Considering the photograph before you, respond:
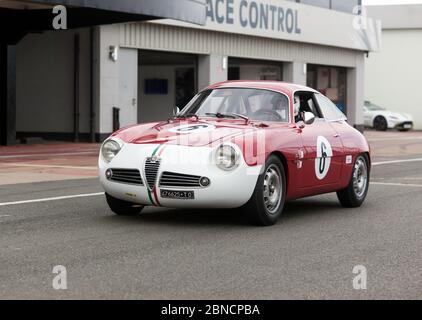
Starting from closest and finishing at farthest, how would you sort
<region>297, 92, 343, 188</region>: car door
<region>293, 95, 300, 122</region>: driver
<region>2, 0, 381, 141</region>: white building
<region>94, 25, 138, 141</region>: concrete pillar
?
Result: <region>297, 92, 343, 188</region>: car door, <region>293, 95, 300, 122</region>: driver, <region>94, 25, 138, 141</region>: concrete pillar, <region>2, 0, 381, 141</region>: white building

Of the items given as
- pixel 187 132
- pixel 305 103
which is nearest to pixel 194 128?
pixel 187 132

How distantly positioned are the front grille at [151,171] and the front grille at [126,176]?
9 cm

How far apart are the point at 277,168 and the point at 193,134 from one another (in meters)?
0.92

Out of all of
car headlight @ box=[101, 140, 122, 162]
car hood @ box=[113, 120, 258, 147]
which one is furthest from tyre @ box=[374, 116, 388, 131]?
car headlight @ box=[101, 140, 122, 162]

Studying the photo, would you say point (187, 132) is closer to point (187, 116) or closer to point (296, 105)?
point (187, 116)

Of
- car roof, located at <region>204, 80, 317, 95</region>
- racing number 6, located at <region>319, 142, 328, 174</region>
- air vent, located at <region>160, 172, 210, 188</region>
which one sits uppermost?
car roof, located at <region>204, 80, 317, 95</region>

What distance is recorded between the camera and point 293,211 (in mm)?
9867

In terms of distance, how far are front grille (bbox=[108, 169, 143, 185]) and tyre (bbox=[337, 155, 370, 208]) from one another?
302cm

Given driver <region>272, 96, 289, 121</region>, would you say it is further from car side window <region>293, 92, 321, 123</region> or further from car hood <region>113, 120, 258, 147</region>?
car hood <region>113, 120, 258, 147</region>

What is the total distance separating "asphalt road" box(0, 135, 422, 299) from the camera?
562cm

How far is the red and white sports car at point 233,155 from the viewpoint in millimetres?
8117

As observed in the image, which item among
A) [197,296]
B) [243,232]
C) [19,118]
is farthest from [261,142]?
[19,118]

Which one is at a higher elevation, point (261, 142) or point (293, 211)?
point (261, 142)

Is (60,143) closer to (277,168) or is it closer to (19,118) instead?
(19,118)
